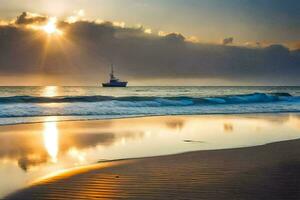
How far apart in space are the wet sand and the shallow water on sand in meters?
0.84

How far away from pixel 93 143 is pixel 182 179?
20.1ft

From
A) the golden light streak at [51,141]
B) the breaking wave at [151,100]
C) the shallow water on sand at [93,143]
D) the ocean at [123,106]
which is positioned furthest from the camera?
the breaking wave at [151,100]

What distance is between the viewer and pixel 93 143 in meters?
13.9

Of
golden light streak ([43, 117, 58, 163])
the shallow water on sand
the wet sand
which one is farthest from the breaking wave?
the wet sand

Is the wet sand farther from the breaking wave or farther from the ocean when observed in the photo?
the breaking wave

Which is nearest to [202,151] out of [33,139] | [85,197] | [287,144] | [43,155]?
[287,144]

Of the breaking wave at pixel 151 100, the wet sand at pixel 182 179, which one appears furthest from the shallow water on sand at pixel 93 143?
the breaking wave at pixel 151 100

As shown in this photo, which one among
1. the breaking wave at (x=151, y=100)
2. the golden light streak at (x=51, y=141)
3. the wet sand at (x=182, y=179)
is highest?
the breaking wave at (x=151, y=100)

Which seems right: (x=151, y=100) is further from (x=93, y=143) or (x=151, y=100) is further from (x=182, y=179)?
(x=182, y=179)

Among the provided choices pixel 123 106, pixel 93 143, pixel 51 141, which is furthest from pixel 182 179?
pixel 123 106

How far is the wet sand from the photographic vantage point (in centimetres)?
725

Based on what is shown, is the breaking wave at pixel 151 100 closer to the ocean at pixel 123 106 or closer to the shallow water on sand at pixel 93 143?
the ocean at pixel 123 106

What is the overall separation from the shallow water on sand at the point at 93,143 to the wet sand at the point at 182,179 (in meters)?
0.84

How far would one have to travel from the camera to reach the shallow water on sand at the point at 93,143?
9906 millimetres
